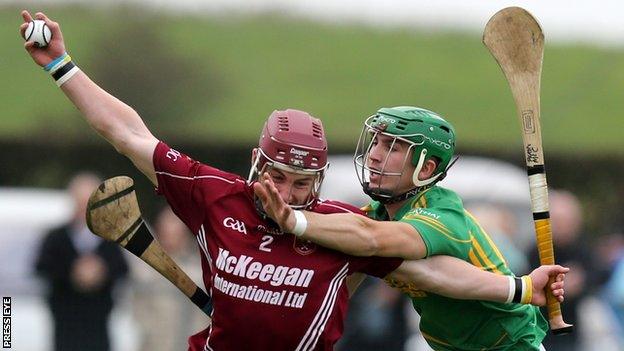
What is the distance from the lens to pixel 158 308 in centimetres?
1068

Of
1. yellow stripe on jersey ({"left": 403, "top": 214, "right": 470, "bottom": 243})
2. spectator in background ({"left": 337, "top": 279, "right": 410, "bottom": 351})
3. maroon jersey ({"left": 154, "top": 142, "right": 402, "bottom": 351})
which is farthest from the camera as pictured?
spectator in background ({"left": 337, "top": 279, "right": 410, "bottom": 351})

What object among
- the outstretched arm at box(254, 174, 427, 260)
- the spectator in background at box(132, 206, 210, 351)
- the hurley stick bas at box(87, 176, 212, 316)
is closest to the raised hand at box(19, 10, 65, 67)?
the hurley stick bas at box(87, 176, 212, 316)

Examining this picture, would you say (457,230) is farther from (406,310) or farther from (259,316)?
(406,310)

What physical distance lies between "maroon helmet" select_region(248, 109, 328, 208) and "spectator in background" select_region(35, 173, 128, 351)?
4.59m

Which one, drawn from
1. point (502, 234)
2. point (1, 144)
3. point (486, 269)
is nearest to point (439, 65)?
point (1, 144)

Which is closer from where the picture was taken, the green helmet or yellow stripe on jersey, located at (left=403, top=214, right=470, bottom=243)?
yellow stripe on jersey, located at (left=403, top=214, right=470, bottom=243)

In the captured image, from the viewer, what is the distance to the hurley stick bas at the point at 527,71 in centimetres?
647

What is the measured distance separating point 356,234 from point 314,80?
18600mm

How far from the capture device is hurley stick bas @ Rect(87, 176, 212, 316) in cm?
598

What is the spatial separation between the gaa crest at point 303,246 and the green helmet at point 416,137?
695mm

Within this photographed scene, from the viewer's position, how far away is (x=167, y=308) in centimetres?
1067

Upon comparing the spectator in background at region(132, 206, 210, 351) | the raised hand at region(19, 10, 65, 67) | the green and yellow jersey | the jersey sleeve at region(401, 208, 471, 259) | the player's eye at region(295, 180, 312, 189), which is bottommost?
the spectator in background at region(132, 206, 210, 351)

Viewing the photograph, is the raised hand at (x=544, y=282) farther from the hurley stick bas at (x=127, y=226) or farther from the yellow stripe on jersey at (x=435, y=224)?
the hurley stick bas at (x=127, y=226)

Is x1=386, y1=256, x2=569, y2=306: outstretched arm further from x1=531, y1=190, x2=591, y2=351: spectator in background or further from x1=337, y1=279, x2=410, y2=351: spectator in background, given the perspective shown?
x1=337, y1=279, x2=410, y2=351: spectator in background
